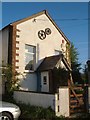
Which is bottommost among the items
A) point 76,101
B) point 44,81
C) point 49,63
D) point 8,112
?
point 8,112

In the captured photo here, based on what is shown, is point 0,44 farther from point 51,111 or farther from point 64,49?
point 51,111

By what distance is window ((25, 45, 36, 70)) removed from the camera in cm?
2002

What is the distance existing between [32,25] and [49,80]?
5.10 metres

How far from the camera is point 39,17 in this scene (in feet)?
70.5

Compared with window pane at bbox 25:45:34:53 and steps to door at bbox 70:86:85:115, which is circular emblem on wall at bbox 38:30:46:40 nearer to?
window pane at bbox 25:45:34:53

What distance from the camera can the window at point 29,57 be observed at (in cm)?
2002

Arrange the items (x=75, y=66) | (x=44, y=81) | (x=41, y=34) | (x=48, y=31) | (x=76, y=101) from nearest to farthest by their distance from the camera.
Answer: (x=76, y=101), (x=44, y=81), (x=41, y=34), (x=48, y=31), (x=75, y=66)

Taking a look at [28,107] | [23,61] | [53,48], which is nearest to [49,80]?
[23,61]

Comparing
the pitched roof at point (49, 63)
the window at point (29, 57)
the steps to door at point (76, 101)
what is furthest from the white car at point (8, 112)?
the window at point (29, 57)

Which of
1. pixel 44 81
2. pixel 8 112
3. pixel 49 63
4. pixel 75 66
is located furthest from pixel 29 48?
pixel 75 66

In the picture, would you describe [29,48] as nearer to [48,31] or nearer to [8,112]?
[48,31]

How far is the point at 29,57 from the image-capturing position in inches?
798

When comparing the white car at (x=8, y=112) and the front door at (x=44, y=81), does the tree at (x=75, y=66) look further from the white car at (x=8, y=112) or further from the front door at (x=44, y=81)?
the white car at (x=8, y=112)

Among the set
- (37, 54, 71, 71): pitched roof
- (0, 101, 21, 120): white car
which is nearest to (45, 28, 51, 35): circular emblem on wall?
(37, 54, 71, 71): pitched roof
